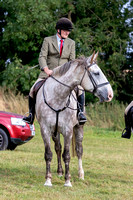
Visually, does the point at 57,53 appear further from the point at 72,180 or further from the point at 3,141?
the point at 3,141

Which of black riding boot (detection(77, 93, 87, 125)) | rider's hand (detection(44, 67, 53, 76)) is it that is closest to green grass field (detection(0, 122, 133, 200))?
black riding boot (detection(77, 93, 87, 125))

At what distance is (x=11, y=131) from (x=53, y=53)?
528cm

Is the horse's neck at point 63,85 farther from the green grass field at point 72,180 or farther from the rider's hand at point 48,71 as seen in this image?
the green grass field at point 72,180

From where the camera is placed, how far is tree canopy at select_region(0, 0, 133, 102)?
83.7 ft

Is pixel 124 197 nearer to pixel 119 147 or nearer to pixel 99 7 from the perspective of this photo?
pixel 119 147

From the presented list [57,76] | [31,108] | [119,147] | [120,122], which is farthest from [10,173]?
[120,122]

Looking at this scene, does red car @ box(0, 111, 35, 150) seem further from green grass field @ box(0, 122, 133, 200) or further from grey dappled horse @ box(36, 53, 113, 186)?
grey dappled horse @ box(36, 53, 113, 186)

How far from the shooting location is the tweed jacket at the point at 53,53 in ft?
30.1

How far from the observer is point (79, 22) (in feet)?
91.5

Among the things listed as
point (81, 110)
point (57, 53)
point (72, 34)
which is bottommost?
point (81, 110)

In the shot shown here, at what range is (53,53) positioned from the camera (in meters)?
9.24

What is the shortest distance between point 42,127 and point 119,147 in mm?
9795

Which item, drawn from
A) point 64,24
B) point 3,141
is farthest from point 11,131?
point 64,24

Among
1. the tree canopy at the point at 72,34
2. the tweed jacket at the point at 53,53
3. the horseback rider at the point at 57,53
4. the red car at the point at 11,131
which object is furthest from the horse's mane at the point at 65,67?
the tree canopy at the point at 72,34
